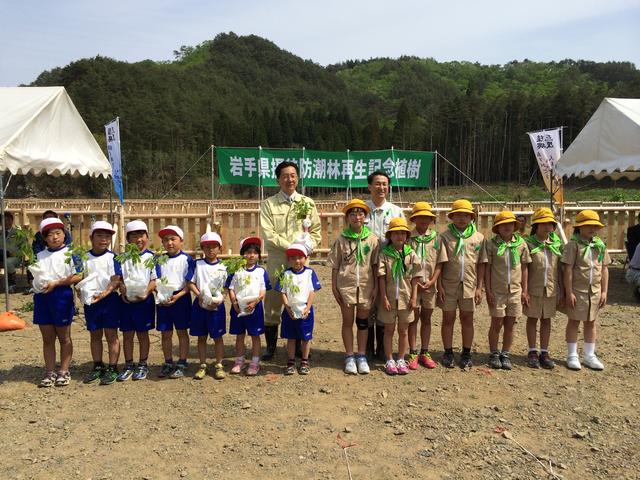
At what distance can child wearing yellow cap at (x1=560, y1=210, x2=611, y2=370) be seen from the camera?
4.82m

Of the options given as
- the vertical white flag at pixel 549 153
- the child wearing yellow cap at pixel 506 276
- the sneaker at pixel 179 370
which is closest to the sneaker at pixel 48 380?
the sneaker at pixel 179 370

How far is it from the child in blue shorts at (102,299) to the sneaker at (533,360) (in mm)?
3961

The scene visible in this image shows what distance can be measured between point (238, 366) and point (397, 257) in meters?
1.81

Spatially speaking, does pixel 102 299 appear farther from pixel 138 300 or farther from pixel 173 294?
pixel 173 294

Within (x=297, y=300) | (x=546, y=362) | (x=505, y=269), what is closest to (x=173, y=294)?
(x=297, y=300)

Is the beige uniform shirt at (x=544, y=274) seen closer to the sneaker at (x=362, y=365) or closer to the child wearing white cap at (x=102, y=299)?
the sneaker at (x=362, y=365)

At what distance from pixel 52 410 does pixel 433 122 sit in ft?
189

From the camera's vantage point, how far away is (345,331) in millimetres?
4715

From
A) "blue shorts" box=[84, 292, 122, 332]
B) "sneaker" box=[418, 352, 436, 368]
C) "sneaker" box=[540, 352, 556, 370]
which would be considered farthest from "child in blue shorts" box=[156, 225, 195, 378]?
"sneaker" box=[540, 352, 556, 370]

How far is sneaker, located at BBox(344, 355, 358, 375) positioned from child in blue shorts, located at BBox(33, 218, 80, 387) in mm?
2526

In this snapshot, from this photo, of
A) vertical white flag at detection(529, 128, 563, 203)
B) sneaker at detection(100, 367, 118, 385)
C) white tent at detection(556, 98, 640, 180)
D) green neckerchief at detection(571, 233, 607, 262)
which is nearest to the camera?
sneaker at detection(100, 367, 118, 385)

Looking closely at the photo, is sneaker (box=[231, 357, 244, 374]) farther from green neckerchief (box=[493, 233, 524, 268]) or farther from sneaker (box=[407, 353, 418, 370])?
green neckerchief (box=[493, 233, 524, 268])

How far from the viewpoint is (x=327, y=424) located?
3.74 meters

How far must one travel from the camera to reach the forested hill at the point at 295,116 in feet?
160
